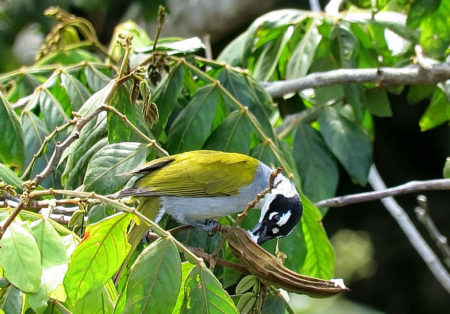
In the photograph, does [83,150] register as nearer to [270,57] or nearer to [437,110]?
[270,57]

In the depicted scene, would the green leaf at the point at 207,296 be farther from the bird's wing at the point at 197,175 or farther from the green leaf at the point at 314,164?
the green leaf at the point at 314,164

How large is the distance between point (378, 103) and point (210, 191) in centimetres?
127

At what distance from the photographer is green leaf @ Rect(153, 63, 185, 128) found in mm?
2994

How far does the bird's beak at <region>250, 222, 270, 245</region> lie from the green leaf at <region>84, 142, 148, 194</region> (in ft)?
1.50

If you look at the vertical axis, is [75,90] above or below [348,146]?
above

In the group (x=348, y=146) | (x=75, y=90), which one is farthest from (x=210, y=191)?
(x=348, y=146)

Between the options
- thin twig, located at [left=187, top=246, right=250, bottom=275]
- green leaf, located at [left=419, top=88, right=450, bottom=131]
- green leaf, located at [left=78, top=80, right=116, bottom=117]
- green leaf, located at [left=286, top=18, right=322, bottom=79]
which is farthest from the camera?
green leaf, located at [left=419, top=88, right=450, bottom=131]

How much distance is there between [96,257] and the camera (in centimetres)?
184

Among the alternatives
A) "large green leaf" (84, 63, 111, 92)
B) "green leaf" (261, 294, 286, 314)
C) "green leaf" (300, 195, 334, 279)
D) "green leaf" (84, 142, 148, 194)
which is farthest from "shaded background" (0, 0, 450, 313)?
"green leaf" (261, 294, 286, 314)

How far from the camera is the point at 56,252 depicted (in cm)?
184

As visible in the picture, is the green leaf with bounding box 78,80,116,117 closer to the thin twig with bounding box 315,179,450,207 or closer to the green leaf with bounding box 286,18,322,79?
the thin twig with bounding box 315,179,450,207

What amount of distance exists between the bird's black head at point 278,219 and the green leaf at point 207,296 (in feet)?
2.26

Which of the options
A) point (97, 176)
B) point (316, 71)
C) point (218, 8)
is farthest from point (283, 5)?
point (97, 176)

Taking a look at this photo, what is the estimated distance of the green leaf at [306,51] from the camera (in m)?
3.62
